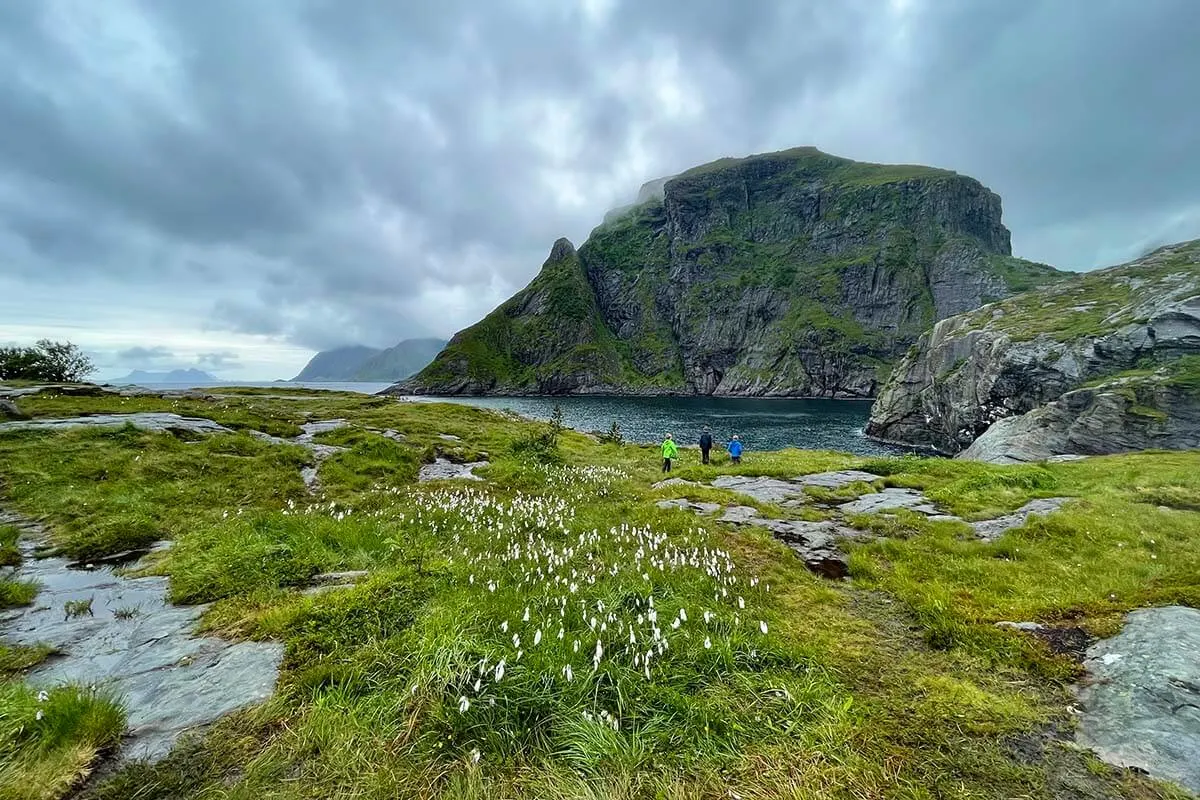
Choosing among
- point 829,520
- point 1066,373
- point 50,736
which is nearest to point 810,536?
point 829,520

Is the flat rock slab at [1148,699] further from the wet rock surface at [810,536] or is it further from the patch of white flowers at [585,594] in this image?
the wet rock surface at [810,536]

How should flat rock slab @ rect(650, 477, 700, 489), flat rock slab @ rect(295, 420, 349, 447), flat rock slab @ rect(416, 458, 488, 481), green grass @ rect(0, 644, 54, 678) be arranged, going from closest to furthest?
green grass @ rect(0, 644, 54, 678)
flat rock slab @ rect(416, 458, 488, 481)
flat rock slab @ rect(650, 477, 700, 489)
flat rock slab @ rect(295, 420, 349, 447)

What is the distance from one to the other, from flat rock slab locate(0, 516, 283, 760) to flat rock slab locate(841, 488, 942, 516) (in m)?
18.1

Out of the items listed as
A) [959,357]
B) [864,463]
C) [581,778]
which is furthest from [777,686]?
[959,357]

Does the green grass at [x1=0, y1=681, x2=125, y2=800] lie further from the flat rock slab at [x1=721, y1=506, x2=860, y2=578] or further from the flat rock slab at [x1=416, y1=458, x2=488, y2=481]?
the flat rock slab at [x1=416, y1=458, x2=488, y2=481]

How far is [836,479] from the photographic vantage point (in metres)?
23.6

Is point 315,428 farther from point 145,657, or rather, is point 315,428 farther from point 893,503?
point 893,503

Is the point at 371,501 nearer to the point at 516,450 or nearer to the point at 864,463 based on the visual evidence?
the point at 516,450

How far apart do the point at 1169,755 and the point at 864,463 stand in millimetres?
24582

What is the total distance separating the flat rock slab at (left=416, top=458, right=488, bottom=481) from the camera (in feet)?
72.4

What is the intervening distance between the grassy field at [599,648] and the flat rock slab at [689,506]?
1882 mm

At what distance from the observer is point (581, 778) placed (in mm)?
4879

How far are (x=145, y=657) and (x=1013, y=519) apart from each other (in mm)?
21822

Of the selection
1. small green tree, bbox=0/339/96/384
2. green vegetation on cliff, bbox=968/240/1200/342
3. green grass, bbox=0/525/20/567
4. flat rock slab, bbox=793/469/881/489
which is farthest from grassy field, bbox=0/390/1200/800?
green vegetation on cliff, bbox=968/240/1200/342
